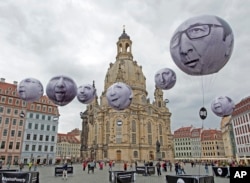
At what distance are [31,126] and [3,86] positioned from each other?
13.3m

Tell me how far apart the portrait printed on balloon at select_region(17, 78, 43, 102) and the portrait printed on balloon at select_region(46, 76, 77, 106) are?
6.06 feet

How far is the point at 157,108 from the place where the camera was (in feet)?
301

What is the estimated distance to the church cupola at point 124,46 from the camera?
99.5 m

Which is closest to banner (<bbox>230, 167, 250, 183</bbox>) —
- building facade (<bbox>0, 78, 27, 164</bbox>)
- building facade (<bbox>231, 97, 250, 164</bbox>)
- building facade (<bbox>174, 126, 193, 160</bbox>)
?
building facade (<bbox>231, 97, 250, 164</bbox>)

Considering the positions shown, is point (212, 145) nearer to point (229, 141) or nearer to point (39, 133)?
point (229, 141)

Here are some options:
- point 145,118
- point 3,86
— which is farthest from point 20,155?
point 145,118

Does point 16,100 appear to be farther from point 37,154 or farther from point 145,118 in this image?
point 145,118

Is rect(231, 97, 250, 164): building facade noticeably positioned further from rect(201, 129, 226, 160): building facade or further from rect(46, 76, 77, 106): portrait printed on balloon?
rect(46, 76, 77, 106): portrait printed on balloon

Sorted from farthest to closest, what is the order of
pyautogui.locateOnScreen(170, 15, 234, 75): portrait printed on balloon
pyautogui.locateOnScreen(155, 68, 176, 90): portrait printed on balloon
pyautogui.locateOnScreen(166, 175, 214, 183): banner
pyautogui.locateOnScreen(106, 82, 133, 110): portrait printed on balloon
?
pyautogui.locateOnScreen(155, 68, 176, 90): portrait printed on balloon < pyautogui.locateOnScreen(106, 82, 133, 110): portrait printed on balloon < pyautogui.locateOnScreen(166, 175, 214, 183): banner < pyautogui.locateOnScreen(170, 15, 234, 75): portrait printed on balloon

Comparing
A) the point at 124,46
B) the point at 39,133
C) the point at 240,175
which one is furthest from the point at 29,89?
the point at 124,46

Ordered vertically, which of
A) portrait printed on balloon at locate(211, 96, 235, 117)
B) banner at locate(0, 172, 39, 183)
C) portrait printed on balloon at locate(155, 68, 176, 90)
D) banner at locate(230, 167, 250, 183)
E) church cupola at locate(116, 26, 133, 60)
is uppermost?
church cupola at locate(116, 26, 133, 60)

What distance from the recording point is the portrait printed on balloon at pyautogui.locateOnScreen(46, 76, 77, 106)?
45.9 feet

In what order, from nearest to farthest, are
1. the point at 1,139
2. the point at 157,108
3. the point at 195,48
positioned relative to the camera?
the point at 195,48 < the point at 1,139 < the point at 157,108

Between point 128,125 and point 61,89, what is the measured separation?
206 ft
